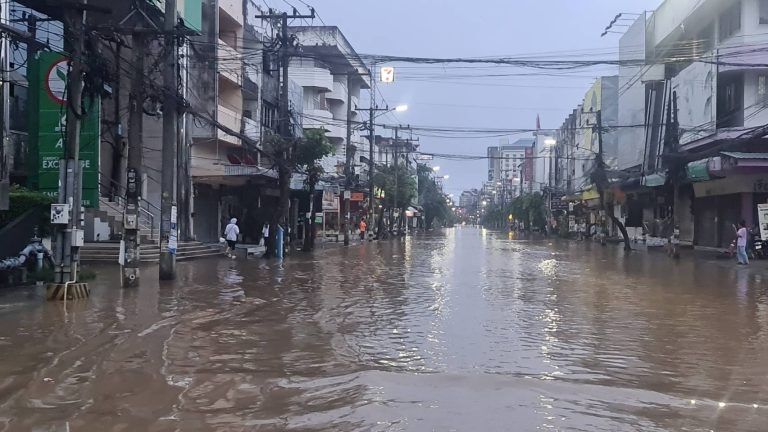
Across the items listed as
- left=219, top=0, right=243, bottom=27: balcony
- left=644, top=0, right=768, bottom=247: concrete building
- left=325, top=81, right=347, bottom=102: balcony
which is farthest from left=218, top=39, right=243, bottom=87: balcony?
left=325, top=81, right=347, bottom=102: balcony

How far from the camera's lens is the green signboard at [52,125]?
16.5 meters

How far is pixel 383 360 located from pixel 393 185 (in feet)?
183

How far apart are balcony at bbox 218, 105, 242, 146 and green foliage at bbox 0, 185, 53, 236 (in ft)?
59.9

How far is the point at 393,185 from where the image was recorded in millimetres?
64312

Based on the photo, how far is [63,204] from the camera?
14094mm

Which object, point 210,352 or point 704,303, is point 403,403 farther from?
point 704,303

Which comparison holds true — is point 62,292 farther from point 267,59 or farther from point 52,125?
point 267,59

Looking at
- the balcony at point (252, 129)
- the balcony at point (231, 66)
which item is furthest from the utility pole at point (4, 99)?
the balcony at point (252, 129)

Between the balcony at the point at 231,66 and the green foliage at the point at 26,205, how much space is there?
17997 mm

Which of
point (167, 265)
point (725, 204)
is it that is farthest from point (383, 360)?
point (725, 204)

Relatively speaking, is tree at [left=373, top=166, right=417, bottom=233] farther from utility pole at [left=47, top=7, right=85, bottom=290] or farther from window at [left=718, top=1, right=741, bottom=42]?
utility pole at [left=47, top=7, right=85, bottom=290]

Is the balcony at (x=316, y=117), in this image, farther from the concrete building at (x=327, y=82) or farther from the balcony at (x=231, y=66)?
the balcony at (x=231, y=66)

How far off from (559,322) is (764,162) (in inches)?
786

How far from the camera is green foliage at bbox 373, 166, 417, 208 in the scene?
61562mm
